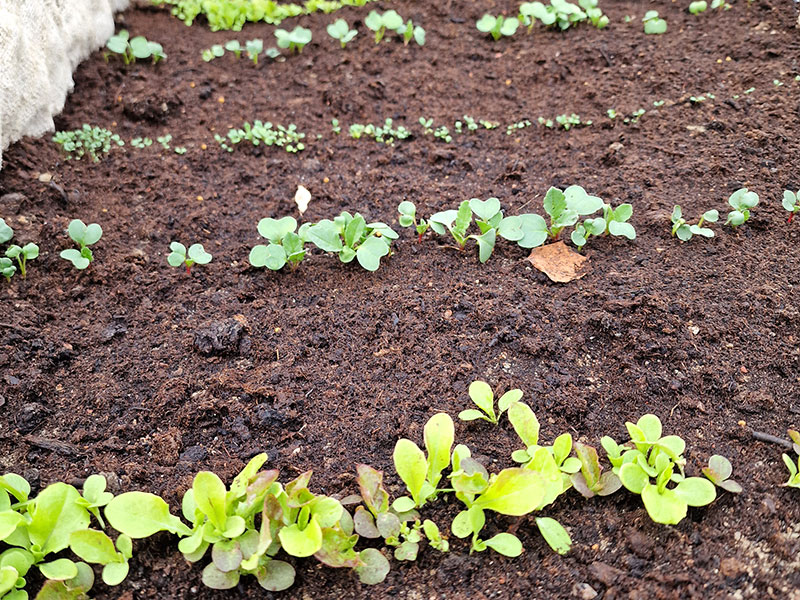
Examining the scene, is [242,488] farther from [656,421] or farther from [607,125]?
[607,125]

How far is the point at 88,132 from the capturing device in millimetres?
2830

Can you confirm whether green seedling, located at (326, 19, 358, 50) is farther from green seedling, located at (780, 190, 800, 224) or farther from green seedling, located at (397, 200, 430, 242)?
green seedling, located at (780, 190, 800, 224)

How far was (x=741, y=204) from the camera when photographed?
2273 millimetres

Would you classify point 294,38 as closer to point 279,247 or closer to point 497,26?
point 497,26

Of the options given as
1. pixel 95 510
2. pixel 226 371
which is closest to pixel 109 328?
→ pixel 226 371

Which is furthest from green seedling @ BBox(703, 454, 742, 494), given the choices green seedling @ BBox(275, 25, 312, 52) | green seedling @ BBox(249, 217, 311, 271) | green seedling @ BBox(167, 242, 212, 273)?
green seedling @ BBox(275, 25, 312, 52)

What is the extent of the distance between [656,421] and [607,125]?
62.9 inches

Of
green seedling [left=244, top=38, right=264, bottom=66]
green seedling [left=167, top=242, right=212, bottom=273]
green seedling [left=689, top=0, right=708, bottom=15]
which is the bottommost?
green seedling [left=167, top=242, right=212, bottom=273]

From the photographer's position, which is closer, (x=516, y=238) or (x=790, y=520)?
(x=790, y=520)

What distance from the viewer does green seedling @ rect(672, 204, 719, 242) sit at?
223 cm

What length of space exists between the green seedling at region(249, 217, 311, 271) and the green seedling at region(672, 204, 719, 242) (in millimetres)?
1229

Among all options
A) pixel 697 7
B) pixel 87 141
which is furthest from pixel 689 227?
pixel 87 141

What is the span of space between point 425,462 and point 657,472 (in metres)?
0.55

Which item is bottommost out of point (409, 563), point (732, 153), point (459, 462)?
point (409, 563)
